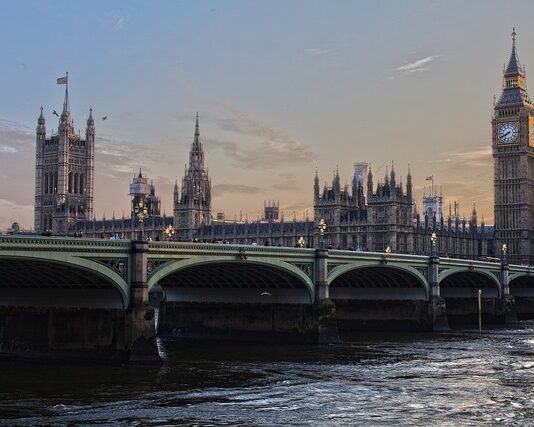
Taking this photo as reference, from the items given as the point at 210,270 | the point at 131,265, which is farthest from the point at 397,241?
the point at 131,265

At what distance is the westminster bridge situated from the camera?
2350 inches

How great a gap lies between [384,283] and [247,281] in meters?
23.3

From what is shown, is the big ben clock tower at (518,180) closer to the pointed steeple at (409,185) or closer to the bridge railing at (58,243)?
the pointed steeple at (409,185)

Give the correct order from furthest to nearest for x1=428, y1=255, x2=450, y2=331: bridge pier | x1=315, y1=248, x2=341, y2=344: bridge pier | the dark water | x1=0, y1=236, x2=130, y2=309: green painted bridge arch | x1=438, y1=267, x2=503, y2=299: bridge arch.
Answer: x1=438, y1=267, x2=503, y2=299: bridge arch < x1=428, y1=255, x2=450, y2=331: bridge pier < x1=315, y1=248, x2=341, y2=344: bridge pier < x1=0, y1=236, x2=130, y2=309: green painted bridge arch < the dark water

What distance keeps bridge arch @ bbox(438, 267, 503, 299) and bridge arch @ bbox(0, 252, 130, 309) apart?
61.5 meters

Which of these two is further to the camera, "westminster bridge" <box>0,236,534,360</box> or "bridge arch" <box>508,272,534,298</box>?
"bridge arch" <box>508,272,534,298</box>

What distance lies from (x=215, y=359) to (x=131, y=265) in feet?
34.8

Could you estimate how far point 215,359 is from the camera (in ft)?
218

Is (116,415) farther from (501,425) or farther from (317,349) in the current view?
(317,349)

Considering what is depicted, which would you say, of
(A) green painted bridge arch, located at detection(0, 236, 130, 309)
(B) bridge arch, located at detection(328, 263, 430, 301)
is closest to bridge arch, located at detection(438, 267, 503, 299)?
(B) bridge arch, located at detection(328, 263, 430, 301)

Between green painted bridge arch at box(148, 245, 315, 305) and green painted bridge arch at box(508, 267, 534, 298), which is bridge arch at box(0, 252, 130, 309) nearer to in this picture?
green painted bridge arch at box(148, 245, 315, 305)

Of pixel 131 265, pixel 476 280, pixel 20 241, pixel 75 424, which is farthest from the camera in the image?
pixel 476 280

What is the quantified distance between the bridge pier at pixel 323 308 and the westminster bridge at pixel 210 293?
86mm

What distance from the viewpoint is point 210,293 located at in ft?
277
